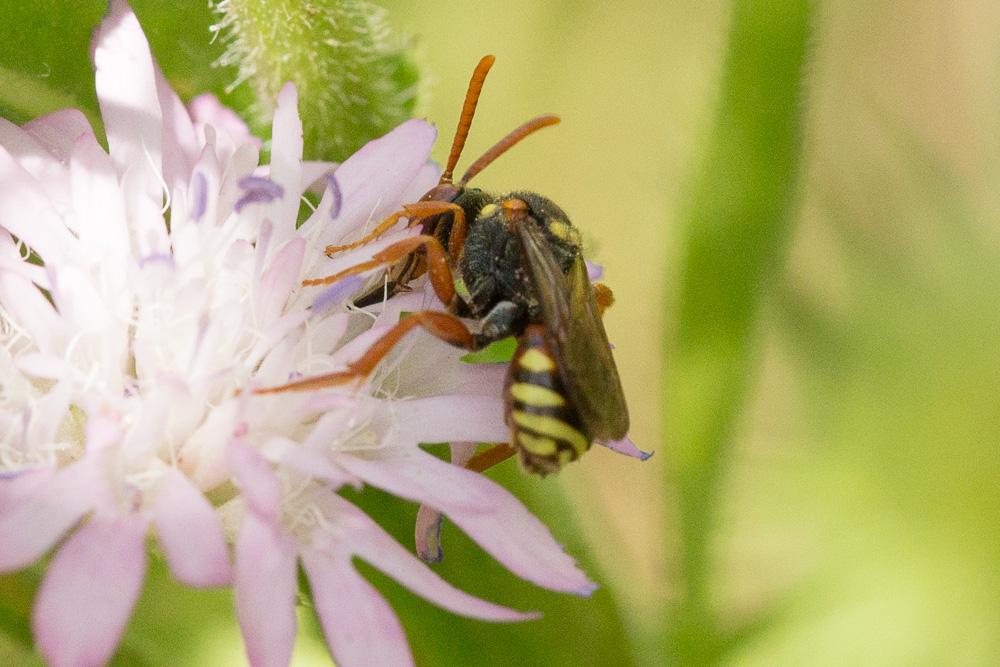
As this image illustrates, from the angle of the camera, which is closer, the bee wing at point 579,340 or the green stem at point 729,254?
the bee wing at point 579,340

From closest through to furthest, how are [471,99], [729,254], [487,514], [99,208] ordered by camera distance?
[487,514]
[99,208]
[471,99]
[729,254]

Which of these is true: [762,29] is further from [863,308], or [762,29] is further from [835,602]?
[835,602]

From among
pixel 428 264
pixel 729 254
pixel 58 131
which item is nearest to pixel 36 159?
pixel 58 131

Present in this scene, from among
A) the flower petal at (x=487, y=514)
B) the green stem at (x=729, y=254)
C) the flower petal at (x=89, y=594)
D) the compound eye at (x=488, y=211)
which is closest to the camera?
the flower petal at (x=89, y=594)

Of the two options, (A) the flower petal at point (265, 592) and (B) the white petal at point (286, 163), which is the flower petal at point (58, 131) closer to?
(B) the white petal at point (286, 163)

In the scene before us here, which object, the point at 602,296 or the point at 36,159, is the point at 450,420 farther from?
the point at 36,159

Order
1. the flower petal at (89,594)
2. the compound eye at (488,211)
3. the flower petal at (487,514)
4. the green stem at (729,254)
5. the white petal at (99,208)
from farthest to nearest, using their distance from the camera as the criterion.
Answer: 1. the green stem at (729,254)
2. the compound eye at (488,211)
3. the white petal at (99,208)
4. the flower petal at (487,514)
5. the flower petal at (89,594)

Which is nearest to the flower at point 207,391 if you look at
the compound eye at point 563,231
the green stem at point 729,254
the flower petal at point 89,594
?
the flower petal at point 89,594
